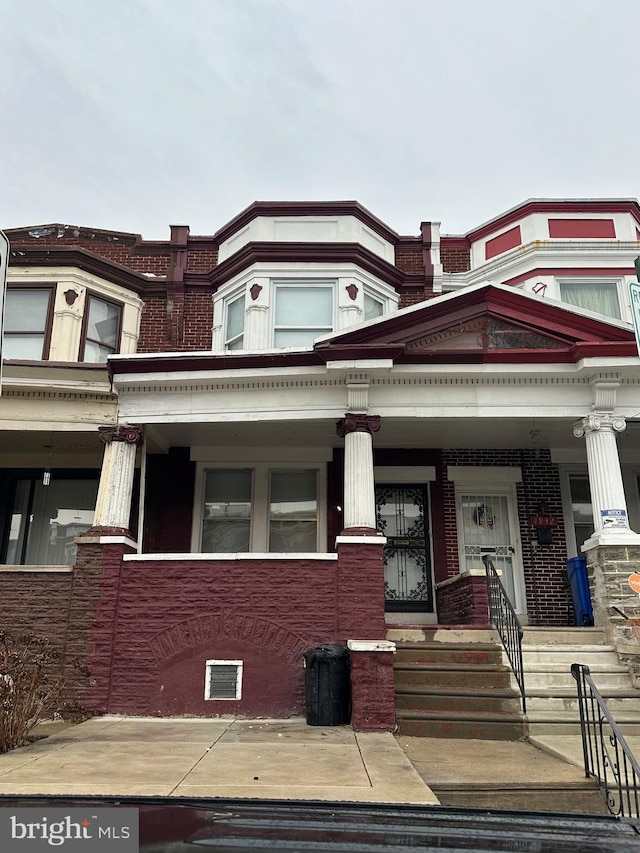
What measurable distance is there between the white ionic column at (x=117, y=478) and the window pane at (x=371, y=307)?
16.5 ft

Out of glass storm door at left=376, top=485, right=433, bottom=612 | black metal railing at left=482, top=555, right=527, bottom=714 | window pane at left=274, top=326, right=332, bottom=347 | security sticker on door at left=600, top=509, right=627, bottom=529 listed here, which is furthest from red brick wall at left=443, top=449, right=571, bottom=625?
window pane at left=274, top=326, right=332, bottom=347

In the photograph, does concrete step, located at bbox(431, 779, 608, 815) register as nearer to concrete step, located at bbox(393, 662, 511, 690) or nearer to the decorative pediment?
concrete step, located at bbox(393, 662, 511, 690)

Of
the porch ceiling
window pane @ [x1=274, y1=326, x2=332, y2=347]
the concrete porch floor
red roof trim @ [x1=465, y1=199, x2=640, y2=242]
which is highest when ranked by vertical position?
red roof trim @ [x1=465, y1=199, x2=640, y2=242]

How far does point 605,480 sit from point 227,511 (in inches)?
240

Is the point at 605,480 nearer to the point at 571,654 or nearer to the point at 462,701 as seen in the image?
the point at 571,654

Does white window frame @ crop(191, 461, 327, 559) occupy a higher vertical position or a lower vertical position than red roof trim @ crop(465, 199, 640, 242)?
lower

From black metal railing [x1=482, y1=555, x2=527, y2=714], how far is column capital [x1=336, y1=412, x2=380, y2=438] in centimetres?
246

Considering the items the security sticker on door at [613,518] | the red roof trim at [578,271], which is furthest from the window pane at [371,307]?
the security sticker on door at [613,518]

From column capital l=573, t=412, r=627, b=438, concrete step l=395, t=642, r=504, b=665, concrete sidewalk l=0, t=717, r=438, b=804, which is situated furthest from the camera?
column capital l=573, t=412, r=627, b=438

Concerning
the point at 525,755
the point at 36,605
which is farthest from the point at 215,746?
the point at 36,605

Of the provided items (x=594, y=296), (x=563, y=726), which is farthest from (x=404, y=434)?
(x=594, y=296)

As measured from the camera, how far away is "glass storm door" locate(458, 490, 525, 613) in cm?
1184

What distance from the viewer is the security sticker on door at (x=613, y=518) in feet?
30.3

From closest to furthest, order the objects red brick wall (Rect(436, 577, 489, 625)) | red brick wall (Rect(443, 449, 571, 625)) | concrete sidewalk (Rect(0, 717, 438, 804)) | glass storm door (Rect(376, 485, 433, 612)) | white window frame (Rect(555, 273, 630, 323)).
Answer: concrete sidewalk (Rect(0, 717, 438, 804))
red brick wall (Rect(436, 577, 489, 625))
red brick wall (Rect(443, 449, 571, 625))
glass storm door (Rect(376, 485, 433, 612))
white window frame (Rect(555, 273, 630, 323))
